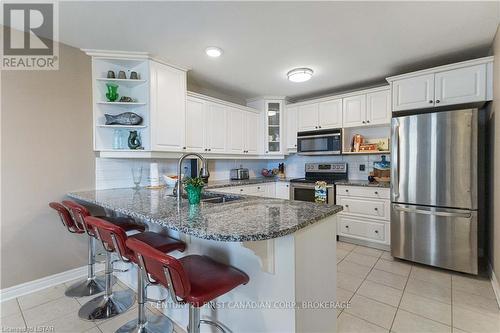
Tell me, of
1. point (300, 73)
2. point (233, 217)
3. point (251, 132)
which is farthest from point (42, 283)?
point (300, 73)

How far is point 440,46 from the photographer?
2.48 meters

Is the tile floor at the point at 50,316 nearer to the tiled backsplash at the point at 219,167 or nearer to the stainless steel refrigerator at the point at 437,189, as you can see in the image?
the tiled backsplash at the point at 219,167

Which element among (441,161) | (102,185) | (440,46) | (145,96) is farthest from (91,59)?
(441,161)

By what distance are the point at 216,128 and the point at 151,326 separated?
262 centimetres

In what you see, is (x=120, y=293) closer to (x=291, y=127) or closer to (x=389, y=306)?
(x=389, y=306)

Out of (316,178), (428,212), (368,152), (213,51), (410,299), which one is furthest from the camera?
(316,178)

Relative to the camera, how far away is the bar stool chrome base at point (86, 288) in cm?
223

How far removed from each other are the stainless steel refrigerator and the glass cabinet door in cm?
195

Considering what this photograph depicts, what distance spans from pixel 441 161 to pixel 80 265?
4.05m

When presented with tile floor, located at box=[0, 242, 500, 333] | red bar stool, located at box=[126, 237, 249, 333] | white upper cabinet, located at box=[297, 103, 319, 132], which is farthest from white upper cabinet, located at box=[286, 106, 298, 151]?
red bar stool, located at box=[126, 237, 249, 333]

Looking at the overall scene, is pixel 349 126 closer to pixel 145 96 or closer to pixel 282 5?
pixel 282 5

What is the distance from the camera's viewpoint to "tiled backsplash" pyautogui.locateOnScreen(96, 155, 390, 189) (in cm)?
278

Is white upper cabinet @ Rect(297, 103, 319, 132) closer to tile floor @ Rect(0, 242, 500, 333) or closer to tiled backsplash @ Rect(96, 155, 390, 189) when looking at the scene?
tiled backsplash @ Rect(96, 155, 390, 189)

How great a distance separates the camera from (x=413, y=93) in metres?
2.87
